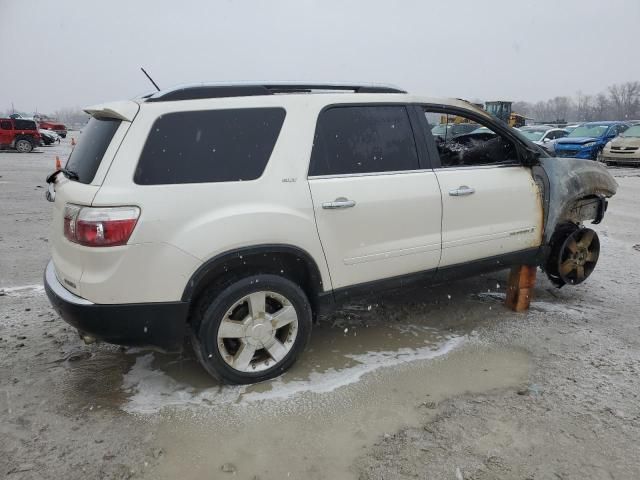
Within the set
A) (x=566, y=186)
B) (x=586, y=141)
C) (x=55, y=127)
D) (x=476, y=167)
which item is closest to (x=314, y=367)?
(x=476, y=167)

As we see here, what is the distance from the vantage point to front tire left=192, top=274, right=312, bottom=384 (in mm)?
2840

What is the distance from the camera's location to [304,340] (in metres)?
3.16

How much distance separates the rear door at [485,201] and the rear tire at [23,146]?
27.1 metres

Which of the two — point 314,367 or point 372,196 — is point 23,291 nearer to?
point 314,367

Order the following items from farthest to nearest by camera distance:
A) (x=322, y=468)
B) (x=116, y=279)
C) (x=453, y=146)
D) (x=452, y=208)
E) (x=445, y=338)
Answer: (x=453, y=146) < (x=445, y=338) < (x=452, y=208) < (x=116, y=279) < (x=322, y=468)

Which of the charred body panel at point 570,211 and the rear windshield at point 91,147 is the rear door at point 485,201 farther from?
→ the rear windshield at point 91,147

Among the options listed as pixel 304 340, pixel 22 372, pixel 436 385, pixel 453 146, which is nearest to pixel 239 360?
pixel 304 340

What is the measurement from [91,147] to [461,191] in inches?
99.3

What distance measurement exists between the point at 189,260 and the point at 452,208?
6.38 feet

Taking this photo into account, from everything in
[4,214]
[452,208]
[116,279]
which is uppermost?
[452,208]

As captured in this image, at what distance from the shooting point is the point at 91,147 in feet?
9.41

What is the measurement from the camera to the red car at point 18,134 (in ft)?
81.4

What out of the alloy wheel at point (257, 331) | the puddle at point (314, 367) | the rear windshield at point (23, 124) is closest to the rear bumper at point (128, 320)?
the alloy wheel at point (257, 331)

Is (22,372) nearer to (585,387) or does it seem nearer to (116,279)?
(116,279)
